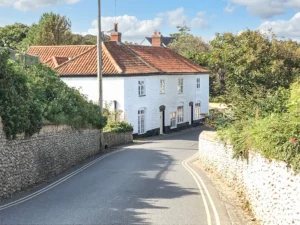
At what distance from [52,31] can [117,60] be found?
25.7m

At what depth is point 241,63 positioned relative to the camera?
31.3m

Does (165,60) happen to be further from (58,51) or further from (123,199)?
(123,199)

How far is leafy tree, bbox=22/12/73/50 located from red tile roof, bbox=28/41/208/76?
1403cm

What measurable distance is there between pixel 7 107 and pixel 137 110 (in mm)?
21991

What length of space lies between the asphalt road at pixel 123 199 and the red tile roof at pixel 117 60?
1598 cm

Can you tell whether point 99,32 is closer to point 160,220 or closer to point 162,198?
point 162,198

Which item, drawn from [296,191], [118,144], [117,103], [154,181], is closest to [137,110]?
[117,103]

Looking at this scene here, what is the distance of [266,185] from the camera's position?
991 centimetres

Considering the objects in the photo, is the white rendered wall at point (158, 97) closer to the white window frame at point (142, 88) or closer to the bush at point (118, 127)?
the white window frame at point (142, 88)

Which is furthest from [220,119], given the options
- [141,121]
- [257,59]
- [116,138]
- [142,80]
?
[141,121]

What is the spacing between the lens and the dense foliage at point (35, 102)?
13.3 meters

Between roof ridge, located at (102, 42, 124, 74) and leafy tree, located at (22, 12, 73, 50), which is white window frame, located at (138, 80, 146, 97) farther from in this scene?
leafy tree, located at (22, 12, 73, 50)

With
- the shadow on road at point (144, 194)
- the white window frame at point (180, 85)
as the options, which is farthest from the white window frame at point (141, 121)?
the shadow on road at point (144, 194)

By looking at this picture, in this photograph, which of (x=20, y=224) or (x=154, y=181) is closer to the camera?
(x=20, y=224)
